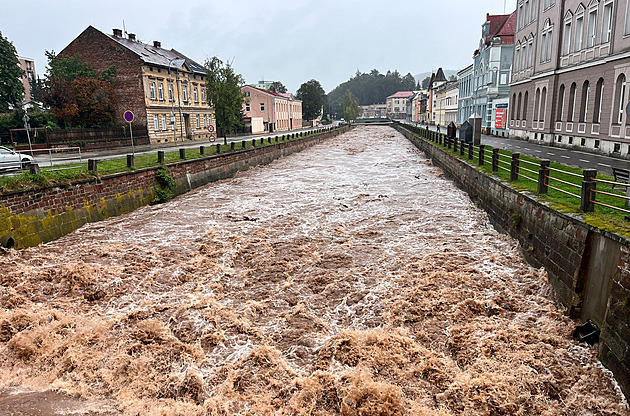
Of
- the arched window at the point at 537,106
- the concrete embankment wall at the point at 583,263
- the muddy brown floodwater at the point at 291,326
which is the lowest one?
the muddy brown floodwater at the point at 291,326

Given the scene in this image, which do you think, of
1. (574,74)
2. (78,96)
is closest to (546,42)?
(574,74)

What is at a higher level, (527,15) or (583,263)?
(527,15)

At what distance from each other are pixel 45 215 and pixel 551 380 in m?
12.8

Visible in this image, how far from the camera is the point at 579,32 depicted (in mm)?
28031

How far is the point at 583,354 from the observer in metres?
6.67

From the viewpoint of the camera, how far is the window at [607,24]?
24.3 metres

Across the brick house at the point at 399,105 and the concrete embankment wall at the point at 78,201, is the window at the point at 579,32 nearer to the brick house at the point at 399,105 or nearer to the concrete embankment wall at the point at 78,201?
the concrete embankment wall at the point at 78,201

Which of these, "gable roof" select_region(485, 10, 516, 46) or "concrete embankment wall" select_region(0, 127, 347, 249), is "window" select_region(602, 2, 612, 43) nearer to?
"concrete embankment wall" select_region(0, 127, 347, 249)

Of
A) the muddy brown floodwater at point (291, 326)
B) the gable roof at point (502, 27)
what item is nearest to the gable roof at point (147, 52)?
the muddy brown floodwater at point (291, 326)

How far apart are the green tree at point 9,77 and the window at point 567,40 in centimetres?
5181

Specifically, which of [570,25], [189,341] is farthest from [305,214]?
[570,25]

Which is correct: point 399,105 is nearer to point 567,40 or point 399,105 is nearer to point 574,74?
point 567,40

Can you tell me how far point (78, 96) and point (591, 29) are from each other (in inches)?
1437

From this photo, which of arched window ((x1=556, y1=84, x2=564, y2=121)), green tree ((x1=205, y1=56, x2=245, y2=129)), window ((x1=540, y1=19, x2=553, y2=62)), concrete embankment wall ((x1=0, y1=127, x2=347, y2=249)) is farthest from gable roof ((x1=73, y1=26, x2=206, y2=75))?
arched window ((x1=556, y1=84, x2=564, y2=121))
